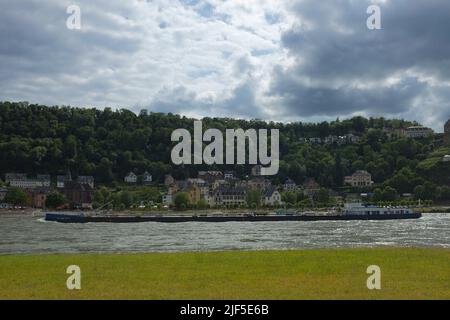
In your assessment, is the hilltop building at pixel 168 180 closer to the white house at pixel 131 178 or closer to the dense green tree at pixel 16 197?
the white house at pixel 131 178

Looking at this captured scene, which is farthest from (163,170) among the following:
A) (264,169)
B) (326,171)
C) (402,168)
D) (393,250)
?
(393,250)

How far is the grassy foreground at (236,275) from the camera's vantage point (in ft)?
54.4

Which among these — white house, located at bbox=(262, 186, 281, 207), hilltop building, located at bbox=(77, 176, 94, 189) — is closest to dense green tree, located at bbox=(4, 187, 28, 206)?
hilltop building, located at bbox=(77, 176, 94, 189)

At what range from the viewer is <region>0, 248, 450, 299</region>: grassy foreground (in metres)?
16.6

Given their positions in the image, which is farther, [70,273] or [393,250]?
[393,250]

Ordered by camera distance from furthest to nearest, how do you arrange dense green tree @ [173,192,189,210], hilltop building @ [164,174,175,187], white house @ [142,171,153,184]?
white house @ [142,171,153,184], hilltop building @ [164,174,175,187], dense green tree @ [173,192,189,210]

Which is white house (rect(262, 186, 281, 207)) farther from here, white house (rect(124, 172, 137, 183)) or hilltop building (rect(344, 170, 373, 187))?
white house (rect(124, 172, 137, 183))

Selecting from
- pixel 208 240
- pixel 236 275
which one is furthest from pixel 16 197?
pixel 236 275

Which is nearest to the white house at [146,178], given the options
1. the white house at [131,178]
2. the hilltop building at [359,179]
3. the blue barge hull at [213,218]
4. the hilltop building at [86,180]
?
the white house at [131,178]

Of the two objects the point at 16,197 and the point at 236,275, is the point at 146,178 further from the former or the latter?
the point at 236,275

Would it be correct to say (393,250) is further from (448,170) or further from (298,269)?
(448,170)
